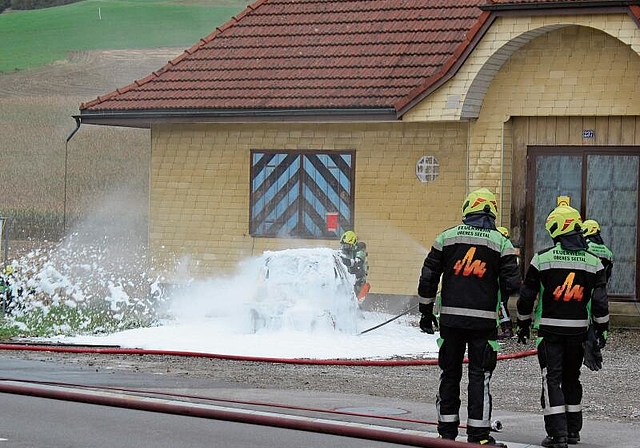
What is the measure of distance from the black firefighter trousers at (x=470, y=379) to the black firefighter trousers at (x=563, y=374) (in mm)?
570

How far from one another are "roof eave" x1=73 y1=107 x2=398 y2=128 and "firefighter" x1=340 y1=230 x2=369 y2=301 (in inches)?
78.7

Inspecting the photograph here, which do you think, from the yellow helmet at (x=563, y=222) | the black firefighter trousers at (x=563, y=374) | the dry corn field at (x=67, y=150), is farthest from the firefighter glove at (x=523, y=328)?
the dry corn field at (x=67, y=150)

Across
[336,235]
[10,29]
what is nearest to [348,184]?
[336,235]

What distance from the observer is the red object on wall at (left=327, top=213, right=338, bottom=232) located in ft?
74.3

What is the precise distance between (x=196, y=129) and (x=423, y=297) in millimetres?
13651

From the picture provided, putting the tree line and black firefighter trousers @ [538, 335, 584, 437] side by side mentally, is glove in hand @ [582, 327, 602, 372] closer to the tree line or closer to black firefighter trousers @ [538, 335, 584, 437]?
black firefighter trousers @ [538, 335, 584, 437]

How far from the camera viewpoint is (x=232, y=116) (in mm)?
22531

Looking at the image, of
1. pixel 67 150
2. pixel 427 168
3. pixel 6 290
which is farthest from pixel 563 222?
pixel 67 150

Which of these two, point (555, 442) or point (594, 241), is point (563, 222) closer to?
point (555, 442)

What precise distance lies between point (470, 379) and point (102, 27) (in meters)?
68.1

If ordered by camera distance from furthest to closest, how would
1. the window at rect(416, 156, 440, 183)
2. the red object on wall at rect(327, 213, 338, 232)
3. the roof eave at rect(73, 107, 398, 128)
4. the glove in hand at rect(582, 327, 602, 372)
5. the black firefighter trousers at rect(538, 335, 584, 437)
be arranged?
the red object on wall at rect(327, 213, 338, 232) < the window at rect(416, 156, 440, 183) < the roof eave at rect(73, 107, 398, 128) < the glove in hand at rect(582, 327, 602, 372) < the black firefighter trousers at rect(538, 335, 584, 437)

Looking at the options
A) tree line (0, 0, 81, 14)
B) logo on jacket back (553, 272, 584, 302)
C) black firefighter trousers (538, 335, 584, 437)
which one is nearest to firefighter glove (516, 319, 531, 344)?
black firefighter trousers (538, 335, 584, 437)

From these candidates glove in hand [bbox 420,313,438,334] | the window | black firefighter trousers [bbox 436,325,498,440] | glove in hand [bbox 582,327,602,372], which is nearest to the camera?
black firefighter trousers [bbox 436,325,498,440]

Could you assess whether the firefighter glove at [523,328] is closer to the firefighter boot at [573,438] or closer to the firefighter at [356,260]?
the firefighter boot at [573,438]
